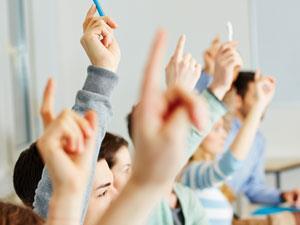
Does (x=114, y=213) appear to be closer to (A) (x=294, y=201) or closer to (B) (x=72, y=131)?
(B) (x=72, y=131)

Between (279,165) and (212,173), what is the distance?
1.54 m

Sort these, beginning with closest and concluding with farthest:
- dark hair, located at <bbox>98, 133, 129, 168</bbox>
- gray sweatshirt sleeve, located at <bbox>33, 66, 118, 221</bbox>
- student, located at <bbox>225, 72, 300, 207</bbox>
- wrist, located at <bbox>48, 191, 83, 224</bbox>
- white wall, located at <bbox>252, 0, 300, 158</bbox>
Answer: wrist, located at <bbox>48, 191, 83, 224</bbox>, gray sweatshirt sleeve, located at <bbox>33, 66, 118, 221</bbox>, dark hair, located at <bbox>98, 133, 129, 168</bbox>, student, located at <bbox>225, 72, 300, 207</bbox>, white wall, located at <bbox>252, 0, 300, 158</bbox>

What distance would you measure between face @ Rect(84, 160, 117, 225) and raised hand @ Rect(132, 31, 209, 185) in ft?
2.50

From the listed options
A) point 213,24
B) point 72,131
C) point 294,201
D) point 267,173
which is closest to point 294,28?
point 213,24

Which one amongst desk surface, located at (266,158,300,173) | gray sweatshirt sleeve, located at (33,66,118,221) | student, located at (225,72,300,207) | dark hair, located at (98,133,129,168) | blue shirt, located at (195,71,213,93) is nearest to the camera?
gray sweatshirt sleeve, located at (33,66,118,221)

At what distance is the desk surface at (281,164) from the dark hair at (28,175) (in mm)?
2267

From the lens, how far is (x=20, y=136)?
295 centimetres

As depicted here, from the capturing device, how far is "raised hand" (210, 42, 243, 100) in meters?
1.52

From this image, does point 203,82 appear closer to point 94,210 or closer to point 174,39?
point 94,210

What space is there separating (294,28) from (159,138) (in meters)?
3.21

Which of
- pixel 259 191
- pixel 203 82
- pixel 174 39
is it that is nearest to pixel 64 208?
pixel 203 82

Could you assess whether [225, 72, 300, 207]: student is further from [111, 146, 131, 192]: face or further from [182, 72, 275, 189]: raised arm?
[111, 146, 131, 192]: face

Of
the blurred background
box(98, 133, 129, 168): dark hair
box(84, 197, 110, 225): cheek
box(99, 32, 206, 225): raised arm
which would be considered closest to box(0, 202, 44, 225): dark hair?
box(99, 32, 206, 225): raised arm

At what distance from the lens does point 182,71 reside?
1253mm
